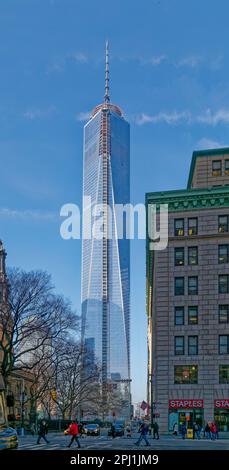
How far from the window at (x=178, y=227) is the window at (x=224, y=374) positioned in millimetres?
17209

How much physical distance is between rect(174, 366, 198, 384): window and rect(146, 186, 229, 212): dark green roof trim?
65.0 ft

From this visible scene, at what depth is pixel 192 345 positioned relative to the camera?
8056 centimetres

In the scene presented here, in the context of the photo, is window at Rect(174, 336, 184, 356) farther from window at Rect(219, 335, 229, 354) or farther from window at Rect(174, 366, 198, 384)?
window at Rect(219, 335, 229, 354)

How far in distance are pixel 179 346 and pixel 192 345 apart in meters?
1.62

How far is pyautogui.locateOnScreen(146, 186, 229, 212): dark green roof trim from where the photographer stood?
82.9 m

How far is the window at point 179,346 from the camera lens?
80.7m

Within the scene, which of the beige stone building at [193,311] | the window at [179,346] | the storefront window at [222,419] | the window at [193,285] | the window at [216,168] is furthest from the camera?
the window at [216,168]

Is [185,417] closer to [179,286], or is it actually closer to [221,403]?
[221,403]

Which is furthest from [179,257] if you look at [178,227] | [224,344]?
[224,344]

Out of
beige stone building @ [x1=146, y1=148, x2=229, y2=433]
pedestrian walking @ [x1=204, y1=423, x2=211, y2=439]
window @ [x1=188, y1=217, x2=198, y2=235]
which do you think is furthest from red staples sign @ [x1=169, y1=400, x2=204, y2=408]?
window @ [x1=188, y1=217, x2=198, y2=235]

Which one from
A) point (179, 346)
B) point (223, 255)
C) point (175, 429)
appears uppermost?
point (223, 255)

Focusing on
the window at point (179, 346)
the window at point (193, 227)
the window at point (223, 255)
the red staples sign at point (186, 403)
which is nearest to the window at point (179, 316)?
the window at point (179, 346)

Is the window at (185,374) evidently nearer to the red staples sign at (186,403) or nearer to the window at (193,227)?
the red staples sign at (186,403)
